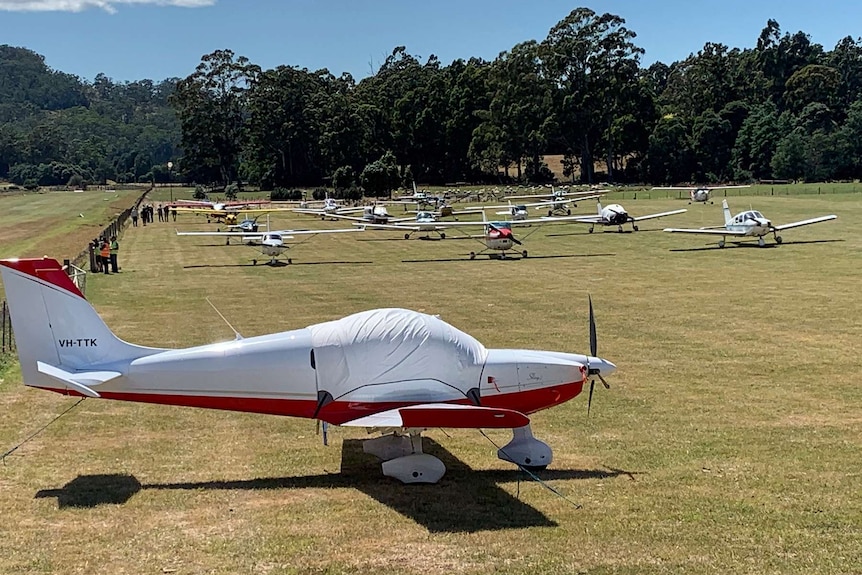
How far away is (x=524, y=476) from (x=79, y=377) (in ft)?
16.5

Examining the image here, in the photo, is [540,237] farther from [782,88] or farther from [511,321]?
[782,88]

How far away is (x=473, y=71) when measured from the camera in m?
126

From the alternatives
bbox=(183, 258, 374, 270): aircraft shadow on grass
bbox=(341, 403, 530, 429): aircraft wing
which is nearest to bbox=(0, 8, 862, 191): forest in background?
bbox=(183, 258, 374, 270): aircraft shadow on grass

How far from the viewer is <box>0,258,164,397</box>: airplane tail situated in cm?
981

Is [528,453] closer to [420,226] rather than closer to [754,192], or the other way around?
[420,226]

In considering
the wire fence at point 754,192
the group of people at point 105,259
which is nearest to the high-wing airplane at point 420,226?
the group of people at point 105,259

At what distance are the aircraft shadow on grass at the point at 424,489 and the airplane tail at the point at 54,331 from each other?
46.2 inches

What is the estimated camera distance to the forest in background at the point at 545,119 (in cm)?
10650

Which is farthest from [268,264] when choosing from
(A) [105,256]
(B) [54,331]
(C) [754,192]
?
(C) [754,192]

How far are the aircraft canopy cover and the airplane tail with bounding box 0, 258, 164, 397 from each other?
2.28m

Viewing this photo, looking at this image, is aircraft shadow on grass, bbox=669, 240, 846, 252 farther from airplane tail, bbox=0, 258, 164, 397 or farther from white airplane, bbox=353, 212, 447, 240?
airplane tail, bbox=0, 258, 164, 397

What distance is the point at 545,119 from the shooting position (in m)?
114

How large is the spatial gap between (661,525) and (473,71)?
12214 cm

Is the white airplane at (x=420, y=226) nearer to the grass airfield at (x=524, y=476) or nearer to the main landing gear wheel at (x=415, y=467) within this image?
the grass airfield at (x=524, y=476)
